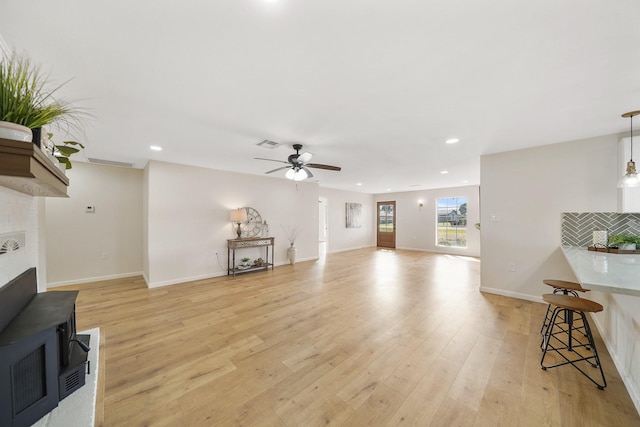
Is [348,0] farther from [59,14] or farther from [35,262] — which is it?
[35,262]

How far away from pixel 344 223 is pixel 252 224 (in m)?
4.40

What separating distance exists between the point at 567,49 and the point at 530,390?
8.31 feet

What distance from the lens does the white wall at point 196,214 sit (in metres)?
4.59

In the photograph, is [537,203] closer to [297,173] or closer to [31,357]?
[297,173]

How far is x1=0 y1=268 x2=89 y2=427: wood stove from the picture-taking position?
1117 millimetres

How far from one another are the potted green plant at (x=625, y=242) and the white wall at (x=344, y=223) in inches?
267

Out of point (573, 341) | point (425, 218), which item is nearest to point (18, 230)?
point (573, 341)

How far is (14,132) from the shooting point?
3.08 feet

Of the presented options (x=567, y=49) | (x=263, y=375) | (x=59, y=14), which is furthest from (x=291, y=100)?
(x=263, y=375)

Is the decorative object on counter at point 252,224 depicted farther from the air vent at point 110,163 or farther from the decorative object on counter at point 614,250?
the decorative object on counter at point 614,250

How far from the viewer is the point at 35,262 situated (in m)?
1.91

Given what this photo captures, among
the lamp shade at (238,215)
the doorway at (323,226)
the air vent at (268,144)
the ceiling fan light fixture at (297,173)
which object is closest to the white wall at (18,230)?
the air vent at (268,144)

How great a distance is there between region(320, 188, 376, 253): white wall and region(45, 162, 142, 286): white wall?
5.53 m

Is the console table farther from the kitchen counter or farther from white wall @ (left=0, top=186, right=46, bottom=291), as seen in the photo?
the kitchen counter
